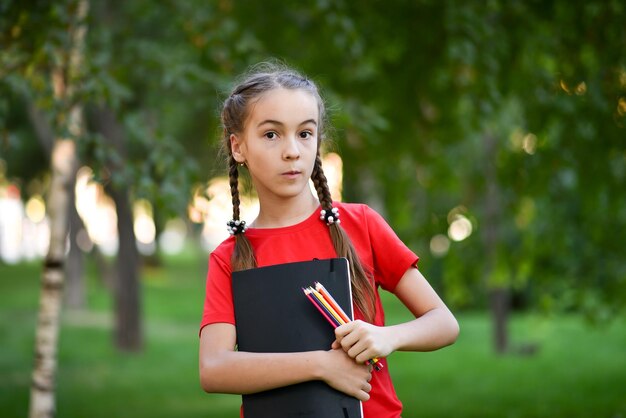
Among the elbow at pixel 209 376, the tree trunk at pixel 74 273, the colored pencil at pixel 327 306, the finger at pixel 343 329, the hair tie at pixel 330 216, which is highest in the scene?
the tree trunk at pixel 74 273

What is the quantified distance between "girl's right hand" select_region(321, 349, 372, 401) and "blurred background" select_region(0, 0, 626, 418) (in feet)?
2.59

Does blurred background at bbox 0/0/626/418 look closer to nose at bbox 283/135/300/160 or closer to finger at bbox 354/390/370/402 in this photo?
nose at bbox 283/135/300/160

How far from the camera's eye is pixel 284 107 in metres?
2.09

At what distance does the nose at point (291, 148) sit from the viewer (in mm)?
2064

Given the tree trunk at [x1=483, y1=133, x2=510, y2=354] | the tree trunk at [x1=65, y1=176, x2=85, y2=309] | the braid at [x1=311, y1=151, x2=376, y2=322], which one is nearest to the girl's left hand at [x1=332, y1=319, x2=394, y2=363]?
the braid at [x1=311, y1=151, x2=376, y2=322]

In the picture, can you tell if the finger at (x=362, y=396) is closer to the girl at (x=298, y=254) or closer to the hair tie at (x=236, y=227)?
the girl at (x=298, y=254)

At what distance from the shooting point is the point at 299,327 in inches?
78.7

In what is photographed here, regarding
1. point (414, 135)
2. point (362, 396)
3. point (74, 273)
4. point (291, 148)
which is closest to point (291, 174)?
point (291, 148)

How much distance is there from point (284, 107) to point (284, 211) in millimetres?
261

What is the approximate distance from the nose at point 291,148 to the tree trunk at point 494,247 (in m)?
5.27

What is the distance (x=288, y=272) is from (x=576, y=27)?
4753 millimetres

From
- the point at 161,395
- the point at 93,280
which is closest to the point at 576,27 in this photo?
the point at 161,395

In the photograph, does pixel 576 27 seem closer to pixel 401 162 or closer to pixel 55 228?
pixel 401 162

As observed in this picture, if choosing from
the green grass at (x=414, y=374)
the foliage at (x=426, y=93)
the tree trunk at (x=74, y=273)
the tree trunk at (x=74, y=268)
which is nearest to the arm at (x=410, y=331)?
the foliage at (x=426, y=93)
